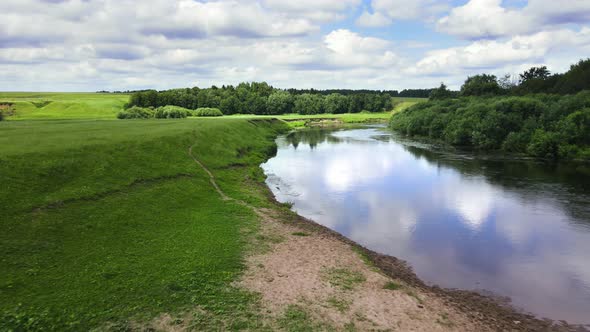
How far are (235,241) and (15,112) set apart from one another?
11238cm

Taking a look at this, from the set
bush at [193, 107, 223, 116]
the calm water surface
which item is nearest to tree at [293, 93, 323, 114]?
bush at [193, 107, 223, 116]

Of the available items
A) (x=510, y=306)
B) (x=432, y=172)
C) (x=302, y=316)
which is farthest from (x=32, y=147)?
(x=432, y=172)

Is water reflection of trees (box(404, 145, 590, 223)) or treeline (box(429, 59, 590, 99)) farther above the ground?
treeline (box(429, 59, 590, 99))

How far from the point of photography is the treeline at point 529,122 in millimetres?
54125

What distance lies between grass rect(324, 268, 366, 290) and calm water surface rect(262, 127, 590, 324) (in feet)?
13.8

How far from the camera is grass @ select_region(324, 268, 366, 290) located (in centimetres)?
1617

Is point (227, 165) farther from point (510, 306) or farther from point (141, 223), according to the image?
point (510, 306)

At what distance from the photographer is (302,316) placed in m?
13.4

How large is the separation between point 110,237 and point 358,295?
1247 cm

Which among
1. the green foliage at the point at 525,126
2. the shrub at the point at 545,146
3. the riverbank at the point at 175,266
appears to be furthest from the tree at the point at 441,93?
the riverbank at the point at 175,266

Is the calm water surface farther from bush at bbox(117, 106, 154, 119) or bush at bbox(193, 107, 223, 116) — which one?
bush at bbox(193, 107, 223, 116)

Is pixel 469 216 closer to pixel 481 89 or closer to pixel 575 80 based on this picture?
pixel 575 80

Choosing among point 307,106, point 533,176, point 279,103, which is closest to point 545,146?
point 533,176

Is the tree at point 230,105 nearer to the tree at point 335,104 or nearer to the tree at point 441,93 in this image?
the tree at point 335,104
